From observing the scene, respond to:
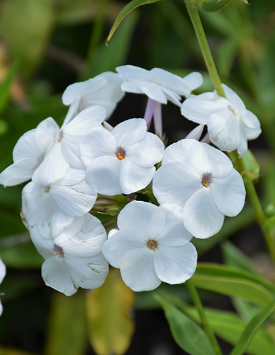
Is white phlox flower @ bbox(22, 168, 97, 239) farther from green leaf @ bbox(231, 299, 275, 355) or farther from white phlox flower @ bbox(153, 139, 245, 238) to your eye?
green leaf @ bbox(231, 299, 275, 355)

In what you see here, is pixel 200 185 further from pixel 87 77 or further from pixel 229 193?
pixel 87 77

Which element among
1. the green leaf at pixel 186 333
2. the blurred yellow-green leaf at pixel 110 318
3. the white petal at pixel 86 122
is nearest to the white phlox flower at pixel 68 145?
the white petal at pixel 86 122

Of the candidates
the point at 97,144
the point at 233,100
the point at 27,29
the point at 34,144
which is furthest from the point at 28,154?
the point at 27,29

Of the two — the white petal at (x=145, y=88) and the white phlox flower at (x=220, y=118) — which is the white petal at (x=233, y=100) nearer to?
the white phlox flower at (x=220, y=118)

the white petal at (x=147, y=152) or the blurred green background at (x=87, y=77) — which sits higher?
the white petal at (x=147, y=152)

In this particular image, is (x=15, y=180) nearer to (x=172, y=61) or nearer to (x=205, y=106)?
(x=205, y=106)
